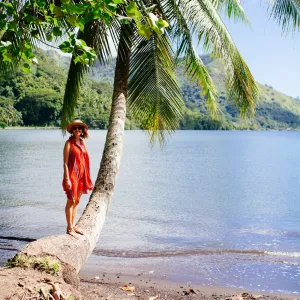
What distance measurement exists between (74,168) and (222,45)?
3.94m

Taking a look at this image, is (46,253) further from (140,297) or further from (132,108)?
(132,108)

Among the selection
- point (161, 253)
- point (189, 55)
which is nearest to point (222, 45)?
point (189, 55)

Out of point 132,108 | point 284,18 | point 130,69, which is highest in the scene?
point 284,18

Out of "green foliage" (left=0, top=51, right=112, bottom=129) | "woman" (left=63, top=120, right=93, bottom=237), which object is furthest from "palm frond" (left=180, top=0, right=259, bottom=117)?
"green foliage" (left=0, top=51, right=112, bottom=129)

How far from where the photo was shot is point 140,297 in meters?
8.70

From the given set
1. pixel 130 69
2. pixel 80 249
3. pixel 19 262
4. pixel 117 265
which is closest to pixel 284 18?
pixel 130 69

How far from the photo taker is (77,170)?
22.3 feet

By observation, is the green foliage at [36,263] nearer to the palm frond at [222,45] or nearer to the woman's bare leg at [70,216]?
the woman's bare leg at [70,216]

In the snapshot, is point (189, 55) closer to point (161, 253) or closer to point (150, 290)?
point (150, 290)

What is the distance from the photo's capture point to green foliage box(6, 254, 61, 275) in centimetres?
566

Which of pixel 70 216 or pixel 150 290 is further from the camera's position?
pixel 150 290

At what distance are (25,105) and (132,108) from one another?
424ft

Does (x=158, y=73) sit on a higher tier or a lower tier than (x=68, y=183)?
higher

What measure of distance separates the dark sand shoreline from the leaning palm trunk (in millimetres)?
1655
